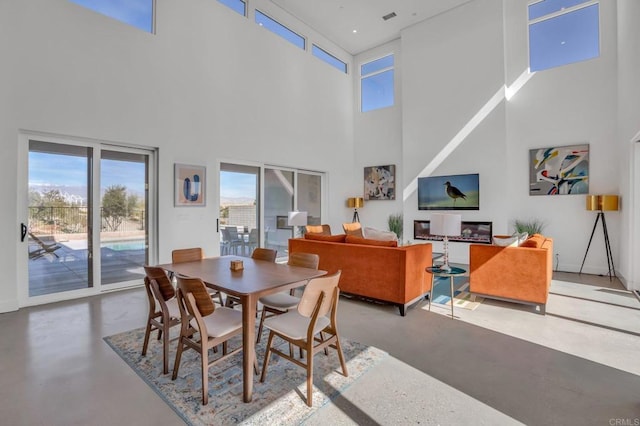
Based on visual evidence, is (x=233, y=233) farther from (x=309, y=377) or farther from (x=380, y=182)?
(x=309, y=377)

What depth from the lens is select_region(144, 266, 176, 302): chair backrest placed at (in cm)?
250

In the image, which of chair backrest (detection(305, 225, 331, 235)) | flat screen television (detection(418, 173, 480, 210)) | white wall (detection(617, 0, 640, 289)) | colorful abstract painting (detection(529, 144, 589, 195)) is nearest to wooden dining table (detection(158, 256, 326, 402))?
chair backrest (detection(305, 225, 331, 235))

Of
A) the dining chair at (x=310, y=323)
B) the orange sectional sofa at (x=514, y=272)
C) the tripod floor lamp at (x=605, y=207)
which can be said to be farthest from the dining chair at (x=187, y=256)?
the tripod floor lamp at (x=605, y=207)

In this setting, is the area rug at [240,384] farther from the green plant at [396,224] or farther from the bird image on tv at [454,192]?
the green plant at [396,224]

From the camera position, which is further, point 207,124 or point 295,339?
point 207,124

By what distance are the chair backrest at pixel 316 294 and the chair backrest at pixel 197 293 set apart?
66 centimetres

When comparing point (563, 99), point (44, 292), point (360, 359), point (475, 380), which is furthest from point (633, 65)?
point (44, 292)

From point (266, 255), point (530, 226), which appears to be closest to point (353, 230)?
point (530, 226)

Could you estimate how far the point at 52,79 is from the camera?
4078mm

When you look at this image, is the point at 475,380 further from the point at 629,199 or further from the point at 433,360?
the point at 629,199

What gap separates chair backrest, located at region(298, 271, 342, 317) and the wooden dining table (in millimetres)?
328

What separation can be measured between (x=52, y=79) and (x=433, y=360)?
5542 millimetres

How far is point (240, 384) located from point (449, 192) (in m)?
6.44

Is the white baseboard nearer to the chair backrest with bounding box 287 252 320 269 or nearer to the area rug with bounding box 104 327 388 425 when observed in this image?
the area rug with bounding box 104 327 388 425
